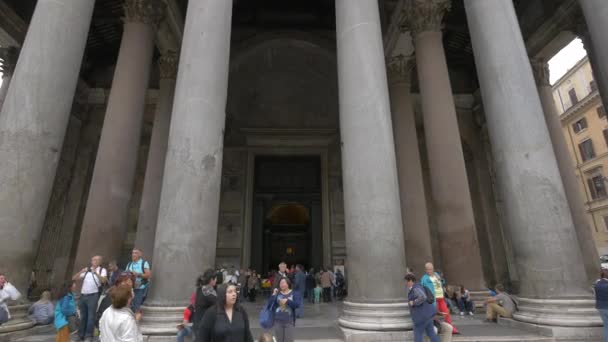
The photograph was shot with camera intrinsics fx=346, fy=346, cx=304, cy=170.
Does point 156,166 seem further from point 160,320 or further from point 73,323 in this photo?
point 160,320

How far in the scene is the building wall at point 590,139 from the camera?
32094 millimetres

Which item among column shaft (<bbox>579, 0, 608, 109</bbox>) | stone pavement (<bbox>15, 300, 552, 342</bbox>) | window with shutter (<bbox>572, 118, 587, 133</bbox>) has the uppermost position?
window with shutter (<bbox>572, 118, 587, 133</bbox>)

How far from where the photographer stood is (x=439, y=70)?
37.8 ft

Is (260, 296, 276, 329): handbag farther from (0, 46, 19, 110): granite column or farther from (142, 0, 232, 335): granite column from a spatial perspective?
(0, 46, 19, 110): granite column

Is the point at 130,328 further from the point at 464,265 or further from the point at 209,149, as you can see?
the point at 464,265

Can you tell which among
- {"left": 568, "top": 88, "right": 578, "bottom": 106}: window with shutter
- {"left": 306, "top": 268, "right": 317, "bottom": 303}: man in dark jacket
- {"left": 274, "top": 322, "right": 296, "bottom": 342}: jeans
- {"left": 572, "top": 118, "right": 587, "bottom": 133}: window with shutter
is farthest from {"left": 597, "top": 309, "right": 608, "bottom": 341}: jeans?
{"left": 568, "top": 88, "right": 578, "bottom": 106}: window with shutter

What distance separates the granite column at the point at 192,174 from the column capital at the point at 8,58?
10.9 metres

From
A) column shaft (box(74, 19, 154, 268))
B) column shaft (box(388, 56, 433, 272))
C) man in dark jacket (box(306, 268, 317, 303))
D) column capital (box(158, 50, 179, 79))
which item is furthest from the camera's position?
man in dark jacket (box(306, 268, 317, 303))

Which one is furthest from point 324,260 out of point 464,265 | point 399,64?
point 399,64

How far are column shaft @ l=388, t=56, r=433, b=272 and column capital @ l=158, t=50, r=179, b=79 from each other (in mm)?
8954

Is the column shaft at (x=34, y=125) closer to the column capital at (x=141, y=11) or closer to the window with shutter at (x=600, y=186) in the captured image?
the column capital at (x=141, y=11)

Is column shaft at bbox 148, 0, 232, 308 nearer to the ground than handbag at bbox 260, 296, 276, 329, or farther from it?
farther from it

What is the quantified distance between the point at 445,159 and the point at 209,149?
731 cm

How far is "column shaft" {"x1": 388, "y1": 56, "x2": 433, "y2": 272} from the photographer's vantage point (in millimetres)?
12328
